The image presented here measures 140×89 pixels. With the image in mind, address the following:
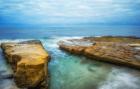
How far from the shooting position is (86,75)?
9.52m

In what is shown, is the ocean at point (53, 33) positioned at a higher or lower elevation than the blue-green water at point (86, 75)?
lower

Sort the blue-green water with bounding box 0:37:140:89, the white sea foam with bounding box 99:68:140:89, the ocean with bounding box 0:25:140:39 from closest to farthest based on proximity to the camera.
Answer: the white sea foam with bounding box 99:68:140:89 < the blue-green water with bounding box 0:37:140:89 < the ocean with bounding box 0:25:140:39

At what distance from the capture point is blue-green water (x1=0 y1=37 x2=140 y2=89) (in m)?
8.08

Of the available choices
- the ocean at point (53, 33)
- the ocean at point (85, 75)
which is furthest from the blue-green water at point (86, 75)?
the ocean at point (53, 33)

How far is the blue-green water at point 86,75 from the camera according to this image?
8078 millimetres

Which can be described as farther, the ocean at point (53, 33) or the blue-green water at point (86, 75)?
the ocean at point (53, 33)

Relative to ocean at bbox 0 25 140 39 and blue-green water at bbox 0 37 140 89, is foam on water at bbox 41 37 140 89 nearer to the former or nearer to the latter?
blue-green water at bbox 0 37 140 89

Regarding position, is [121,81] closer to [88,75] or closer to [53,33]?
[88,75]

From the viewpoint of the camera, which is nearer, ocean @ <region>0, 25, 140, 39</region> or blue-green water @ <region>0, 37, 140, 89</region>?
blue-green water @ <region>0, 37, 140, 89</region>

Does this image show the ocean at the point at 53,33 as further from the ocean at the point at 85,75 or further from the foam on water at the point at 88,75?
the foam on water at the point at 88,75

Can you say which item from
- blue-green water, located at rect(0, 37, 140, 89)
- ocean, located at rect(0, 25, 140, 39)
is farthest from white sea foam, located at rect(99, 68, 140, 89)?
ocean, located at rect(0, 25, 140, 39)

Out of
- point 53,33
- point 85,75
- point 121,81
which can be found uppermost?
point 121,81

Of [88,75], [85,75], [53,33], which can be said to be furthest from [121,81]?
[53,33]

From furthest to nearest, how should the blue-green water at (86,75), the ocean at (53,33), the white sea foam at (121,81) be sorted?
1. the ocean at (53,33)
2. the blue-green water at (86,75)
3. the white sea foam at (121,81)
